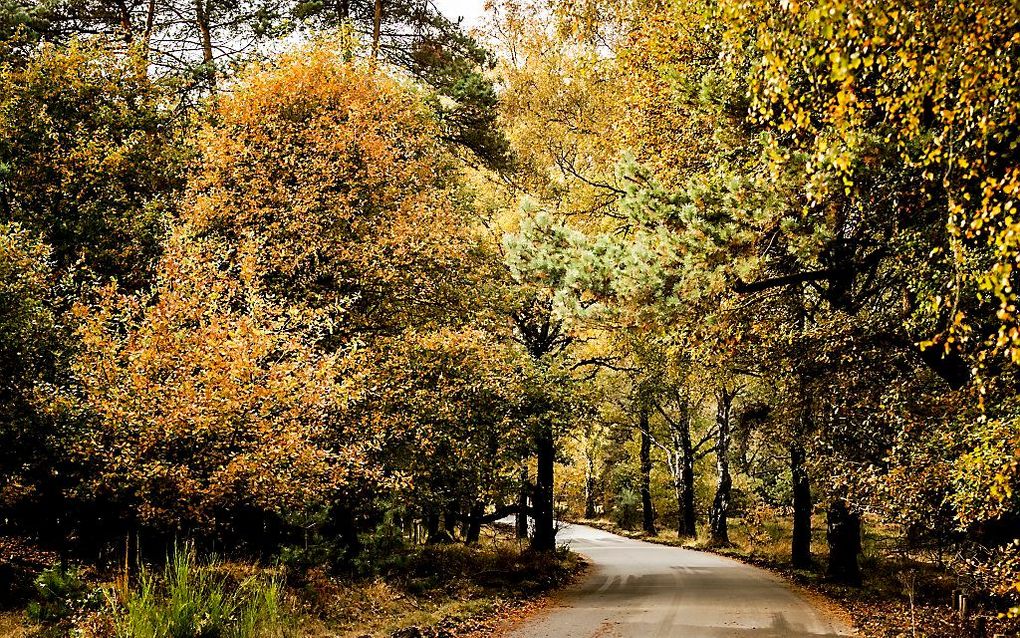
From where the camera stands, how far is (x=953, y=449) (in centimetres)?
920

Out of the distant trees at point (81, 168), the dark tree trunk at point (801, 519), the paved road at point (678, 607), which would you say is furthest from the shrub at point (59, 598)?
the dark tree trunk at point (801, 519)

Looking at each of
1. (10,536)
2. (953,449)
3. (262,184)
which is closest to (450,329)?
(262,184)

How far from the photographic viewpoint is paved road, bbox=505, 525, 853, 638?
36.2 feet

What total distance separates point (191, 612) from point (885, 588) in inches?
605

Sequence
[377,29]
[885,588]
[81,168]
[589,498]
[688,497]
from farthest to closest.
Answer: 1. [589,498]
2. [688,497]
3. [377,29]
4. [885,588]
5. [81,168]

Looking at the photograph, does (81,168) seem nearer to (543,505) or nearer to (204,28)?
(204,28)

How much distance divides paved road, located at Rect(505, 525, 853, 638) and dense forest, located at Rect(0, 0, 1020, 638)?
166cm

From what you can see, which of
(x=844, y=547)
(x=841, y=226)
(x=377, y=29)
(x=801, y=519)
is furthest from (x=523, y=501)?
(x=841, y=226)

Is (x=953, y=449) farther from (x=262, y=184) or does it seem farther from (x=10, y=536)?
(x=10, y=536)

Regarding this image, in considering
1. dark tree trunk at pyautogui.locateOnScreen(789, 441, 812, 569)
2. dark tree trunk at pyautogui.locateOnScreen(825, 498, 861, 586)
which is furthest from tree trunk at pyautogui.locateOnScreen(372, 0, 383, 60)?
dark tree trunk at pyautogui.locateOnScreen(825, 498, 861, 586)

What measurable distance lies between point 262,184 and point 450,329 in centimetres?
459

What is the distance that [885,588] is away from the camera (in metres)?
16.7

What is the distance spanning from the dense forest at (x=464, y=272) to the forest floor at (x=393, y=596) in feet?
0.46

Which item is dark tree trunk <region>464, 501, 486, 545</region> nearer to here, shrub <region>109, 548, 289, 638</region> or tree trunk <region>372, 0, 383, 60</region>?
shrub <region>109, 548, 289, 638</region>
